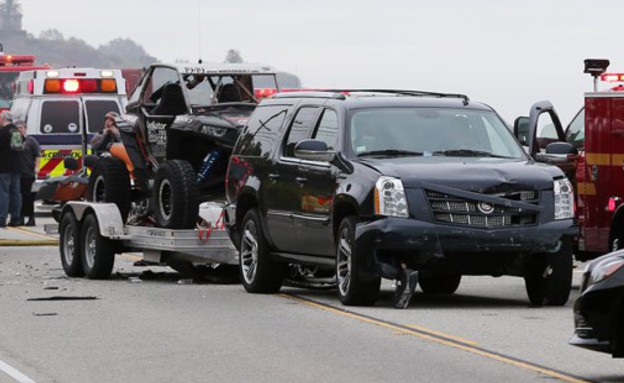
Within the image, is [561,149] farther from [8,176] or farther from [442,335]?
[8,176]

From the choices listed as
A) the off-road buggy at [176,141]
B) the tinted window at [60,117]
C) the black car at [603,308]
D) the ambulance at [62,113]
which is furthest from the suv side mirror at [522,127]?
the tinted window at [60,117]

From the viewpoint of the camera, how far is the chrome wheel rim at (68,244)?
66.6ft

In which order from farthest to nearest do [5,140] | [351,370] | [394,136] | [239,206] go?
1. [5,140]
2. [239,206]
3. [394,136]
4. [351,370]

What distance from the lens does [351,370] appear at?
11.3m

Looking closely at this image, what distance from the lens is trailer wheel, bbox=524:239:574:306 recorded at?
50.9 feet

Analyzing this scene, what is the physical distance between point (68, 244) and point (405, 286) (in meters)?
6.38

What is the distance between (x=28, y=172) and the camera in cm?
3244

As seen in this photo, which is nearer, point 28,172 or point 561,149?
point 561,149

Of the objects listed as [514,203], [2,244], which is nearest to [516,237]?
[514,203]

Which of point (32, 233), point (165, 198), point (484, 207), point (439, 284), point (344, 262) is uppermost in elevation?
point (484, 207)

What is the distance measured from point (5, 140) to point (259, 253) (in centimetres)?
1511

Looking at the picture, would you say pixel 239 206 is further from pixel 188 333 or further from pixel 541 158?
pixel 188 333

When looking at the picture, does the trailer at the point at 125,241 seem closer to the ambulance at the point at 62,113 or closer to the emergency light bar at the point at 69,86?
the ambulance at the point at 62,113

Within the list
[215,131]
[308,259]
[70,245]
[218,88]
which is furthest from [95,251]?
[308,259]
